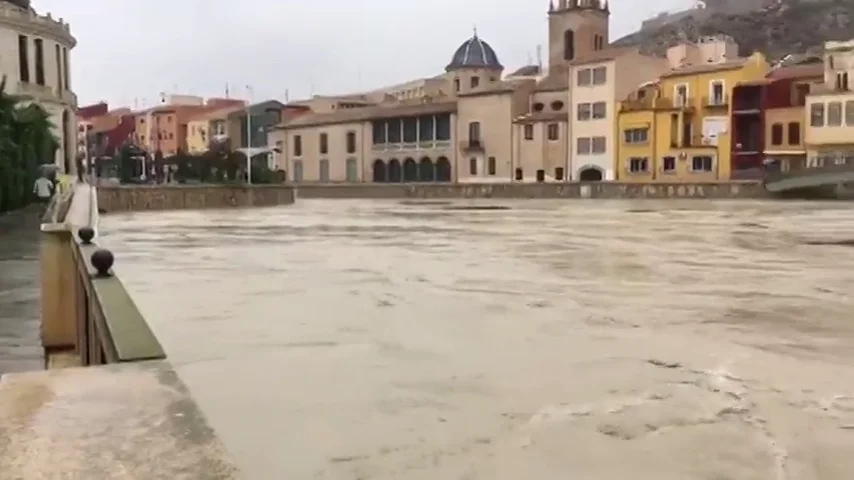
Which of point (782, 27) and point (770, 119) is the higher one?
point (782, 27)

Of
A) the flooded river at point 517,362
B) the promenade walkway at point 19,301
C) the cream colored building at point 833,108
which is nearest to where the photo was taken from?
the flooded river at point 517,362

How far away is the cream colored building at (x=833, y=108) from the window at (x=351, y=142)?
29497 millimetres

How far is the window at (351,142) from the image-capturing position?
205 ft

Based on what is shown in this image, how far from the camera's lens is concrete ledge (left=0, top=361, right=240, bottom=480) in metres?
2.67

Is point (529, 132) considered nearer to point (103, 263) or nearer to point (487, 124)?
point (487, 124)

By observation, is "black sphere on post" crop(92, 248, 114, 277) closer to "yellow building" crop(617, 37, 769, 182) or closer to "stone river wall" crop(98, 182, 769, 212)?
"stone river wall" crop(98, 182, 769, 212)

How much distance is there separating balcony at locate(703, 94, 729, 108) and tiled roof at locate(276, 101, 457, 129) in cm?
1543

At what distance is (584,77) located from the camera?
49.7 m

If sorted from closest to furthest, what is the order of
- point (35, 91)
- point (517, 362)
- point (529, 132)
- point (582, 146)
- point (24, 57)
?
point (517, 362) → point (24, 57) → point (35, 91) → point (582, 146) → point (529, 132)

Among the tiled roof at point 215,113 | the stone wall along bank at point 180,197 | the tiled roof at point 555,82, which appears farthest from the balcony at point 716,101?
the tiled roof at point 215,113

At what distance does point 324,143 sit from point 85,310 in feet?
185

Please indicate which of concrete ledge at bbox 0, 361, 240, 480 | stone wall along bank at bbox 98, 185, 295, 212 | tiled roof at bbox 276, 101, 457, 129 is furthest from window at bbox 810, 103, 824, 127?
concrete ledge at bbox 0, 361, 240, 480

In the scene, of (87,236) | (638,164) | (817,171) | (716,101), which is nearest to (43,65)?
(638,164)

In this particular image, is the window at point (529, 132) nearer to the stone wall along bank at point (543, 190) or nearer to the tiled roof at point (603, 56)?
the tiled roof at point (603, 56)
